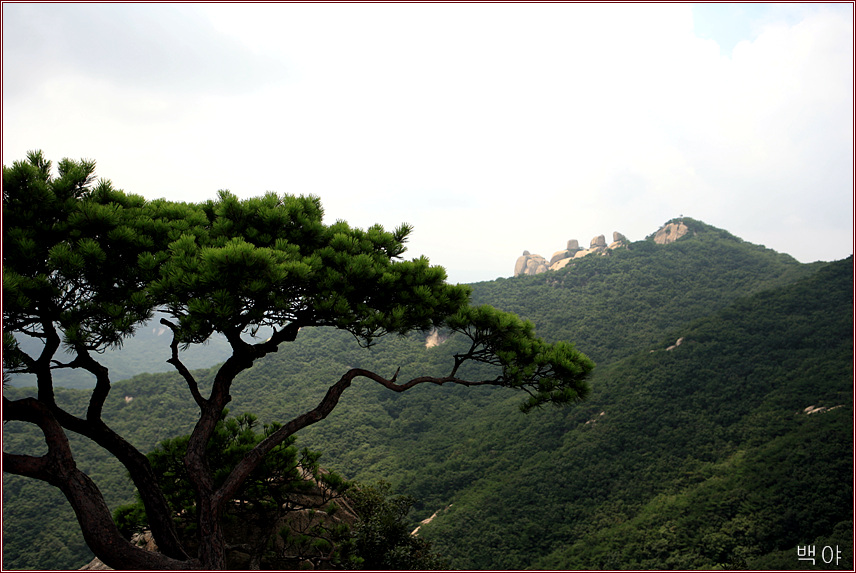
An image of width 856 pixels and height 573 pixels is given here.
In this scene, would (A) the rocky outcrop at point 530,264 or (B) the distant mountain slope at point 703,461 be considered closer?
(B) the distant mountain slope at point 703,461

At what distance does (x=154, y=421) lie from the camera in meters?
32.0

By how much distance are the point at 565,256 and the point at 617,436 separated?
34.6m

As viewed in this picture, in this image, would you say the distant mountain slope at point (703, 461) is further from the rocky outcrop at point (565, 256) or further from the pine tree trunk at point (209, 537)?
the rocky outcrop at point (565, 256)

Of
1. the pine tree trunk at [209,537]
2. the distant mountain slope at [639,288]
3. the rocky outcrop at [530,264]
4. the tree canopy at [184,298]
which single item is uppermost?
the rocky outcrop at [530,264]

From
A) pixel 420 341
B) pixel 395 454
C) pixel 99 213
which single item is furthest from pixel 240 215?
pixel 420 341

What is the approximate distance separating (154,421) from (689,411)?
3194cm

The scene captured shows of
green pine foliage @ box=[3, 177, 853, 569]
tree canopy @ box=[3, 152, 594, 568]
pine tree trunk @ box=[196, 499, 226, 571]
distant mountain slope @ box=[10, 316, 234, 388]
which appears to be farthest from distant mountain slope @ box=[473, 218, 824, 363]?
distant mountain slope @ box=[10, 316, 234, 388]

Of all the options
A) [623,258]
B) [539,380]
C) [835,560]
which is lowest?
[835,560]

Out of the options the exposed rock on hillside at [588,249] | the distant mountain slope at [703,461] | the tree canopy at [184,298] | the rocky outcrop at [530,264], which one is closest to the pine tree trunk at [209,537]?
the tree canopy at [184,298]

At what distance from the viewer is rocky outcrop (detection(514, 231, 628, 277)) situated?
53650 mm

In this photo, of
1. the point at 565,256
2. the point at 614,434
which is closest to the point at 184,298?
the point at 614,434

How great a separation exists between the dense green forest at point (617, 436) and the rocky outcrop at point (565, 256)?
1266 cm

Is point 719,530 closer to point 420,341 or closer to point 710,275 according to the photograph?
point 420,341

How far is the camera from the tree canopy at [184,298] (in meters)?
3.60
